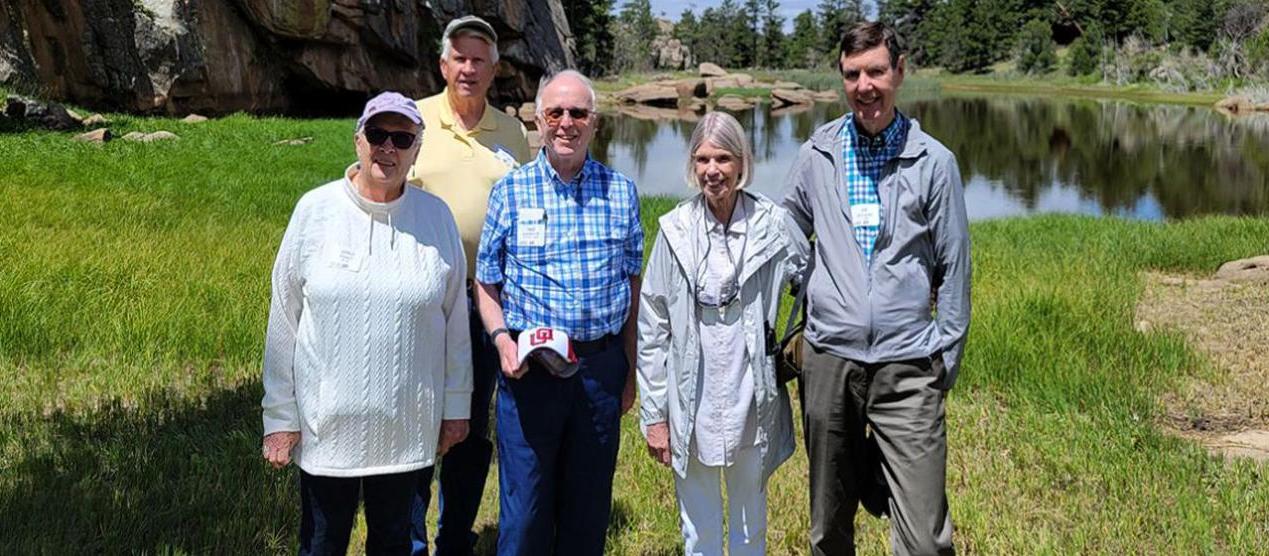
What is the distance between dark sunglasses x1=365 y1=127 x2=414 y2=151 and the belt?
680 mm

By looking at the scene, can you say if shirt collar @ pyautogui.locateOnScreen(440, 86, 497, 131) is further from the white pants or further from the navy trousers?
the white pants

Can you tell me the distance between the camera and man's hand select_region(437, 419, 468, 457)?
280 cm

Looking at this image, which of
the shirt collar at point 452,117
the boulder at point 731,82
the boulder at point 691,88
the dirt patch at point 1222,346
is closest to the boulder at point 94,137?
the shirt collar at point 452,117

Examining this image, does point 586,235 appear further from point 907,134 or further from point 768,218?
point 907,134

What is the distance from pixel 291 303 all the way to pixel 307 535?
700 mm

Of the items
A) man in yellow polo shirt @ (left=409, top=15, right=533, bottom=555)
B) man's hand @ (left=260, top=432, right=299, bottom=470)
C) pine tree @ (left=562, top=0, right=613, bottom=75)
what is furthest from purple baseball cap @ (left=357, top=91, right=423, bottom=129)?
pine tree @ (left=562, top=0, right=613, bottom=75)

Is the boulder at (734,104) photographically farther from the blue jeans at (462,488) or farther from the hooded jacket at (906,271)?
the hooded jacket at (906,271)

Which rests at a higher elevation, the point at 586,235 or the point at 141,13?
the point at 141,13

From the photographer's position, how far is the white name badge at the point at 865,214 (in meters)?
2.88

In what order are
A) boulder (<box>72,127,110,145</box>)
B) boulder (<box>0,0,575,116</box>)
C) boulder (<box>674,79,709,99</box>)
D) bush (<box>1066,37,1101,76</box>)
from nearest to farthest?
boulder (<box>72,127,110,145</box>)
boulder (<box>0,0,575,116</box>)
boulder (<box>674,79,709,99</box>)
bush (<box>1066,37,1101,76</box>)

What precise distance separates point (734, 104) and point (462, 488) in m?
46.9

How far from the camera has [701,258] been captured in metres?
2.83

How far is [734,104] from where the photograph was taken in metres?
48.8

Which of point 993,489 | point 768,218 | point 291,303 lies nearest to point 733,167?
point 768,218
